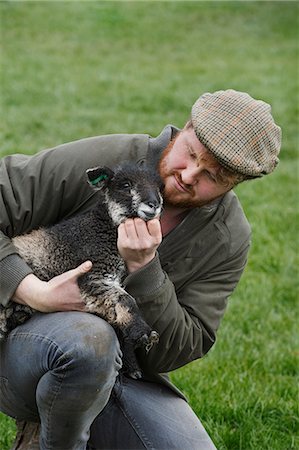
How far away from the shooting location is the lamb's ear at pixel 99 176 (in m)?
3.91

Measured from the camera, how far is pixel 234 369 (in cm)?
606

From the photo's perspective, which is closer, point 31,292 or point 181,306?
point 31,292

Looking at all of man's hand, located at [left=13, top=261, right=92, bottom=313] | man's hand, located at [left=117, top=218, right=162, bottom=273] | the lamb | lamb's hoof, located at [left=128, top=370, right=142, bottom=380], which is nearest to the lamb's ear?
the lamb

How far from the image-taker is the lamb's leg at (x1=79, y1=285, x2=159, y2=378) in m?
3.77

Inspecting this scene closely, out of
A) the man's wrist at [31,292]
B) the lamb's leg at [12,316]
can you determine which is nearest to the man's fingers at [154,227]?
the man's wrist at [31,292]

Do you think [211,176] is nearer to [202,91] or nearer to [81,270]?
[81,270]

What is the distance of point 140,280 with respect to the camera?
12.9ft

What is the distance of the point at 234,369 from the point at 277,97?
10026 millimetres

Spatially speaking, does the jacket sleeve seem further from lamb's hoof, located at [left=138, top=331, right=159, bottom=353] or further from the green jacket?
lamb's hoof, located at [left=138, top=331, right=159, bottom=353]

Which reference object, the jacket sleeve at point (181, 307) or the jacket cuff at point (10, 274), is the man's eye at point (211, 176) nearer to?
the jacket sleeve at point (181, 307)

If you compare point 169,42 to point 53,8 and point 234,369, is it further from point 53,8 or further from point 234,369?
point 234,369

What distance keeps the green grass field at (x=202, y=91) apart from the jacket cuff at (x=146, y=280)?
59.9 inches

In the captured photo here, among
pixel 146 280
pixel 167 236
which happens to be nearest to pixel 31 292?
pixel 146 280

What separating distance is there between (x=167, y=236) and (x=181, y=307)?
345mm
